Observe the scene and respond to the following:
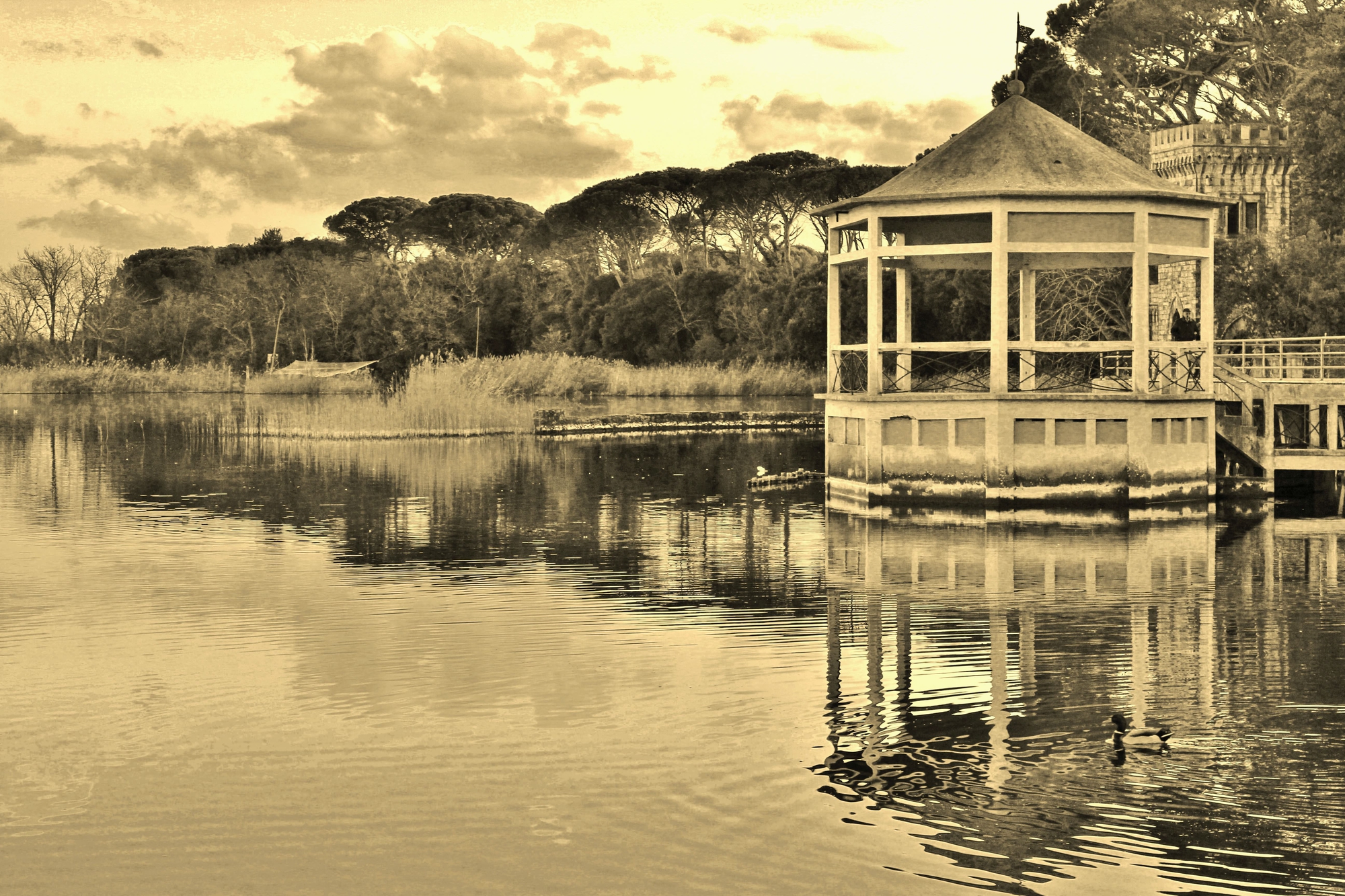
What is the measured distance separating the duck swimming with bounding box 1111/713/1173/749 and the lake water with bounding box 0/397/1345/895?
146 millimetres

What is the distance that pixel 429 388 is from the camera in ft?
171

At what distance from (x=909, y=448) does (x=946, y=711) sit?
655 inches

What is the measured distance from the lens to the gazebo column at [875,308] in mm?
29828

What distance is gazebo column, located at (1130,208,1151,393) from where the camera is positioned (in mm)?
28734

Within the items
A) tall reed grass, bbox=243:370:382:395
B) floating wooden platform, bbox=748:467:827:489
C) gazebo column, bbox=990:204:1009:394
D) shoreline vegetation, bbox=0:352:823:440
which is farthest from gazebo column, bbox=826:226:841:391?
tall reed grass, bbox=243:370:382:395

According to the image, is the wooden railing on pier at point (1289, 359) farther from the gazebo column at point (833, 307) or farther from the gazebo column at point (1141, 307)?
the gazebo column at point (833, 307)

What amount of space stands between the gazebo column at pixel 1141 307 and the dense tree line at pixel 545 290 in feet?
139

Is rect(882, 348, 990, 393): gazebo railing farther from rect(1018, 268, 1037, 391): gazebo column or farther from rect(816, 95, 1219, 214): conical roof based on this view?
rect(816, 95, 1219, 214): conical roof

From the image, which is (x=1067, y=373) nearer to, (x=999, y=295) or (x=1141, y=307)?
(x=1141, y=307)

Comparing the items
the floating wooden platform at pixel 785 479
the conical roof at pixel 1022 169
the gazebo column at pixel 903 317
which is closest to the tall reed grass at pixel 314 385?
the floating wooden platform at pixel 785 479

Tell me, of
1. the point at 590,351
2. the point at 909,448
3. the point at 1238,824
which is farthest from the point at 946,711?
the point at 590,351

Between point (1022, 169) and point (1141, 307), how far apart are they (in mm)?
3257

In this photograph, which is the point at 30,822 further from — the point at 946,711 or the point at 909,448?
the point at 909,448

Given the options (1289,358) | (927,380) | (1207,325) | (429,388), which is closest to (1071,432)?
(1207,325)
